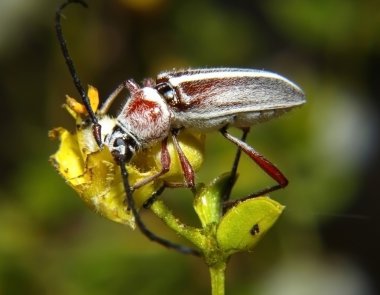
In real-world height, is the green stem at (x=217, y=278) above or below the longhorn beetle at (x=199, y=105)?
below

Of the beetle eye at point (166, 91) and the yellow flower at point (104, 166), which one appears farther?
the beetle eye at point (166, 91)

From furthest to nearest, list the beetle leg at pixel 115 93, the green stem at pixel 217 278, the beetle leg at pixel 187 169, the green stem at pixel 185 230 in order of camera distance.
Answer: the beetle leg at pixel 115 93 → the beetle leg at pixel 187 169 → the green stem at pixel 185 230 → the green stem at pixel 217 278

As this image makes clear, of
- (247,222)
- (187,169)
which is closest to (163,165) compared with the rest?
(187,169)

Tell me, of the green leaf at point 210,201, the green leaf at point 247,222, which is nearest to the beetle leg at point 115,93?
the green leaf at point 210,201

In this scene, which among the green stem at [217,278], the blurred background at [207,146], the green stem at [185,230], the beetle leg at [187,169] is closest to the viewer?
the green stem at [217,278]

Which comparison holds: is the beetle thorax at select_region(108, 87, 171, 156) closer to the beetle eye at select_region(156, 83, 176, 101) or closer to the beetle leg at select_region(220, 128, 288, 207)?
the beetle eye at select_region(156, 83, 176, 101)

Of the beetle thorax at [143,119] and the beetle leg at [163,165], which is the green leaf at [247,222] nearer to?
the beetle leg at [163,165]

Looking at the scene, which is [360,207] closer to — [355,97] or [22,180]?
Answer: [355,97]
